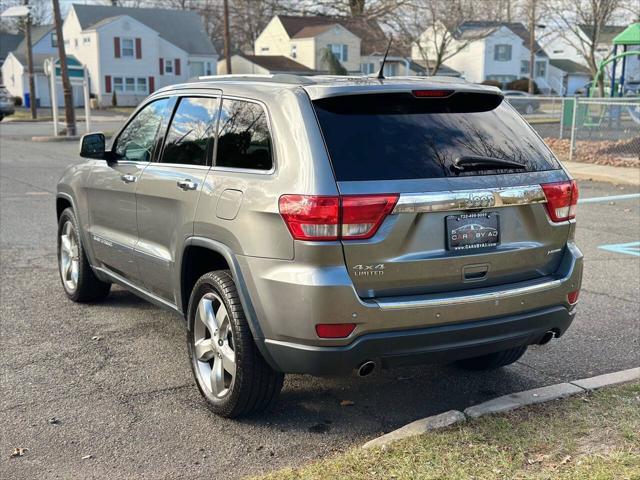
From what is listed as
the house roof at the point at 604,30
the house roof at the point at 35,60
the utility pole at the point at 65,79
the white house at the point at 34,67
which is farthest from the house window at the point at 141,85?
the house roof at the point at 604,30

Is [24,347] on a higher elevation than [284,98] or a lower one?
lower

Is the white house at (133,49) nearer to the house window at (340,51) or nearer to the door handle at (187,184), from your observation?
the house window at (340,51)

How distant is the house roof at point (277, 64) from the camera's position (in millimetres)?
61188

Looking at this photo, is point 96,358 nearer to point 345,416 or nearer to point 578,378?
point 345,416

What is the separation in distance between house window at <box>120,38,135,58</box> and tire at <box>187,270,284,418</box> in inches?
2370

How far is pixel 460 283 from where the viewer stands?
389 cm

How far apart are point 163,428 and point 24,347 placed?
1.83 meters

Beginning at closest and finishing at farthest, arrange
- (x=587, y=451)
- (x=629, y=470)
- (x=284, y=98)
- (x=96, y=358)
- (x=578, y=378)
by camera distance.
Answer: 1. (x=629, y=470)
2. (x=587, y=451)
3. (x=284, y=98)
4. (x=578, y=378)
5. (x=96, y=358)

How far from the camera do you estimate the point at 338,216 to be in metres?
3.59

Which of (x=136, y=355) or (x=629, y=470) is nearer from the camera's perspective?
(x=629, y=470)

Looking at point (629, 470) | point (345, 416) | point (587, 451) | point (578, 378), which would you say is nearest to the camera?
point (629, 470)

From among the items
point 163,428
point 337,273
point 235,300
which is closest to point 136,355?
point 163,428

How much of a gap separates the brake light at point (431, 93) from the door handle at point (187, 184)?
1362 mm

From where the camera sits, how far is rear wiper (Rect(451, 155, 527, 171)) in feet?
12.9
